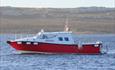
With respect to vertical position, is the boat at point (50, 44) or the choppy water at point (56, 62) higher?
the boat at point (50, 44)

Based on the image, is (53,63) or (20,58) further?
(20,58)

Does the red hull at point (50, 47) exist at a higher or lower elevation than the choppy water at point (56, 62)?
higher

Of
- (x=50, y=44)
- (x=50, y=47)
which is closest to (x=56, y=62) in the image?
(x=50, y=44)

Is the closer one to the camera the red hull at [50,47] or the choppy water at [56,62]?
the choppy water at [56,62]

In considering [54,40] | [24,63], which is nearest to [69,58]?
[54,40]

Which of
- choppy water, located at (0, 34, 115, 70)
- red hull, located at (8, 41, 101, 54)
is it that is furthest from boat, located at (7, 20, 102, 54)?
choppy water, located at (0, 34, 115, 70)

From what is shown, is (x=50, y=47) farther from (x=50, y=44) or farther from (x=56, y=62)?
(x=56, y=62)

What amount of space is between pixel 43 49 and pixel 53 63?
29.2 feet

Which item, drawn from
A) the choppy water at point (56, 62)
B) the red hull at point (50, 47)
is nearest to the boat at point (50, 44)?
the red hull at point (50, 47)

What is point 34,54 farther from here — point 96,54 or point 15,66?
point 15,66

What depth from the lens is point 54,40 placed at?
3324 inches

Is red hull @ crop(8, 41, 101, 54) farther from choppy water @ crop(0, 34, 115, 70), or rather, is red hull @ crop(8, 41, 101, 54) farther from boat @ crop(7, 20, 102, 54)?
choppy water @ crop(0, 34, 115, 70)

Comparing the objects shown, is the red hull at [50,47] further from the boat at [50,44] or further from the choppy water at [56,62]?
the choppy water at [56,62]

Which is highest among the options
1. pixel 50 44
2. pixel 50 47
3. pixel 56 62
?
pixel 50 44
